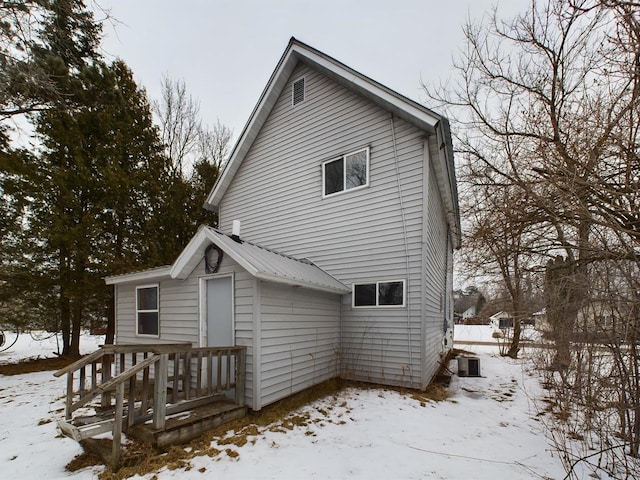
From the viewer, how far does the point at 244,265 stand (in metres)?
5.09

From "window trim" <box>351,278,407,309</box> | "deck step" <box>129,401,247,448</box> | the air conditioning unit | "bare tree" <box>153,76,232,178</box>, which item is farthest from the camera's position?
"bare tree" <box>153,76,232,178</box>

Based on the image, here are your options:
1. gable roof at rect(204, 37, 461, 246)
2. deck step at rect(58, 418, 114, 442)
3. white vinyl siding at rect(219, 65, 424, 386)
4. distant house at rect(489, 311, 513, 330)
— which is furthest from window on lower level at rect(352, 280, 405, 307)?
deck step at rect(58, 418, 114, 442)

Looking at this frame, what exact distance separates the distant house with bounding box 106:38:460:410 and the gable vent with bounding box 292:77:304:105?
0.03m

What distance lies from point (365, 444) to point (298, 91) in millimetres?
8764

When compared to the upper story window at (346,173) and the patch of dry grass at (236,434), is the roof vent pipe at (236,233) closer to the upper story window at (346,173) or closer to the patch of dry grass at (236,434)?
the upper story window at (346,173)

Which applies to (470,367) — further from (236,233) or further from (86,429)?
(86,429)

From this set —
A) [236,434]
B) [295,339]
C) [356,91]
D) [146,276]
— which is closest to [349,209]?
[356,91]

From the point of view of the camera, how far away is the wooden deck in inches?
151

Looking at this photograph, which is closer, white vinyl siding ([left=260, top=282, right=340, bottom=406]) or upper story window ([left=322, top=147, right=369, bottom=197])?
white vinyl siding ([left=260, top=282, right=340, bottom=406])

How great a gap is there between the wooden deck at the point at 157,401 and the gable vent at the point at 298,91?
7109 millimetres

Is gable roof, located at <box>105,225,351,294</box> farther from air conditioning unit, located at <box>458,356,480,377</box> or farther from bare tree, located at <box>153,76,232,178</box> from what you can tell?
bare tree, located at <box>153,76,232,178</box>

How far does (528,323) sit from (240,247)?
4748 mm

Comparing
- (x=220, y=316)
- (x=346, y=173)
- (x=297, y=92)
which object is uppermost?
(x=297, y=92)

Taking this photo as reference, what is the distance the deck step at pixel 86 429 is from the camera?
3625mm
